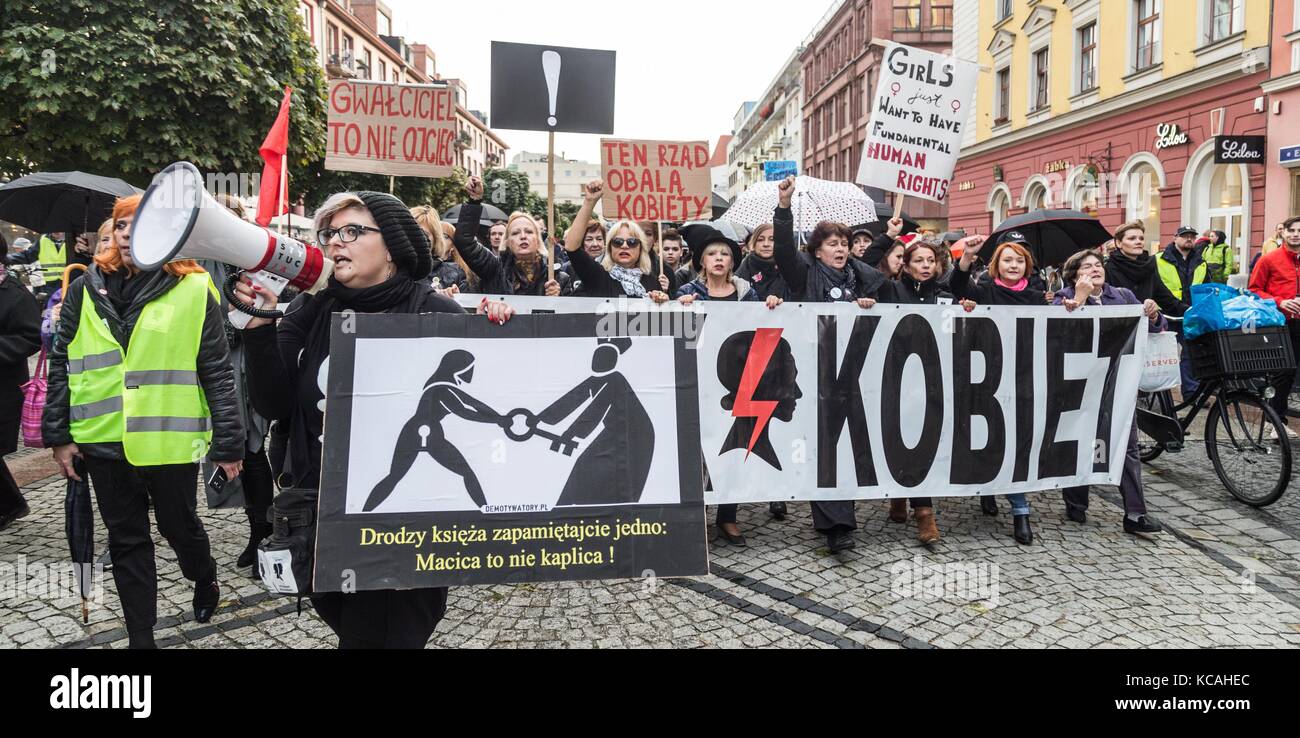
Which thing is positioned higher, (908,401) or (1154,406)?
(908,401)

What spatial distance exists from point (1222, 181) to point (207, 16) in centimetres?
1872

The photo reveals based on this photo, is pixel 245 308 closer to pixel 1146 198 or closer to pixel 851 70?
pixel 1146 198

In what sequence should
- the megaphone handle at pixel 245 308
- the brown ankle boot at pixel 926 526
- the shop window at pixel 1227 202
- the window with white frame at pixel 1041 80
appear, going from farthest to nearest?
1. the window with white frame at pixel 1041 80
2. the shop window at pixel 1227 202
3. the brown ankle boot at pixel 926 526
4. the megaphone handle at pixel 245 308

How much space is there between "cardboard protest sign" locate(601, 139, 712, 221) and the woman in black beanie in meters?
4.21

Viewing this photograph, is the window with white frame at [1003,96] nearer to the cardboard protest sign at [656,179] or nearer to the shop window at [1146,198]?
the shop window at [1146,198]

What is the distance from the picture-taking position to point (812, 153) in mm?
64000

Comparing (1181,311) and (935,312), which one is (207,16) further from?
(1181,311)

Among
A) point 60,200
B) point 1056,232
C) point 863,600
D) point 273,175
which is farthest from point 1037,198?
point 273,175

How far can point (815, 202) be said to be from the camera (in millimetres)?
9422

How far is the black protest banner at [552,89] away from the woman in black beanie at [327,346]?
9.67ft

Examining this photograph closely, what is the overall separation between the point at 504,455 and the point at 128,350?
1.83 metres

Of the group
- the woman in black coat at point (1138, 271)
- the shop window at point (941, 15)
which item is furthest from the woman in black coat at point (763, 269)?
the shop window at point (941, 15)

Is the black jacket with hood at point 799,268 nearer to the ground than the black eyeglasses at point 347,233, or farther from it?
farther from it

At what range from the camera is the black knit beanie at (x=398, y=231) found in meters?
2.45
